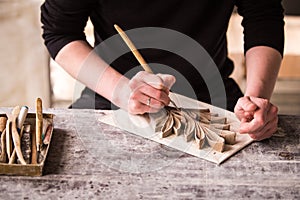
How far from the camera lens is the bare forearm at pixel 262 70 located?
4.02 ft

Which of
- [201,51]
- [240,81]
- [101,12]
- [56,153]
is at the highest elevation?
[101,12]

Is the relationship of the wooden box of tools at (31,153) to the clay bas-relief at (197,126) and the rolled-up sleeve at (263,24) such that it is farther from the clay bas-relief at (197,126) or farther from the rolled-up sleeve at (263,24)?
the rolled-up sleeve at (263,24)

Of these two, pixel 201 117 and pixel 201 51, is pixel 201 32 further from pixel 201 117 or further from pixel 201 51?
pixel 201 117

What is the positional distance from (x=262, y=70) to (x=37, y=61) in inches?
50.8

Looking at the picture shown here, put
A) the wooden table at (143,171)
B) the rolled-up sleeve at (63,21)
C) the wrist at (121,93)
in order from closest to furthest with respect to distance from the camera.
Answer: the wooden table at (143,171) → the wrist at (121,93) → the rolled-up sleeve at (63,21)

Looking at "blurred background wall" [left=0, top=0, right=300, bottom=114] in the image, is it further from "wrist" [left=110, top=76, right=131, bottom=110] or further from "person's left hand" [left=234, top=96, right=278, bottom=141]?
"person's left hand" [left=234, top=96, right=278, bottom=141]

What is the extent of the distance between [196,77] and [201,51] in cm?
7

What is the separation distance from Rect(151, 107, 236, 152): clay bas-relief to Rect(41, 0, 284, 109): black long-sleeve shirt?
11.8 inches

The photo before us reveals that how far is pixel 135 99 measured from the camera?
1.11 metres

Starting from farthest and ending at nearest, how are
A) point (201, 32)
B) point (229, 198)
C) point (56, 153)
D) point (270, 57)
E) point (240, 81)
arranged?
point (240, 81), point (201, 32), point (270, 57), point (56, 153), point (229, 198)

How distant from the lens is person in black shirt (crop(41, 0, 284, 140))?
1219 mm

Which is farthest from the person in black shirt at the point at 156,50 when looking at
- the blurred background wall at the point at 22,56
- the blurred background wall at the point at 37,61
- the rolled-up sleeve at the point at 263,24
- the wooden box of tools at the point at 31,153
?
the blurred background wall at the point at 22,56

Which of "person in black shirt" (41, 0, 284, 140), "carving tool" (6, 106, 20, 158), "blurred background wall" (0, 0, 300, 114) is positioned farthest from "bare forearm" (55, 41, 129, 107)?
"blurred background wall" (0, 0, 300, 114)

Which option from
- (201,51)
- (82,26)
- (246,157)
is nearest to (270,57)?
(201,51)
